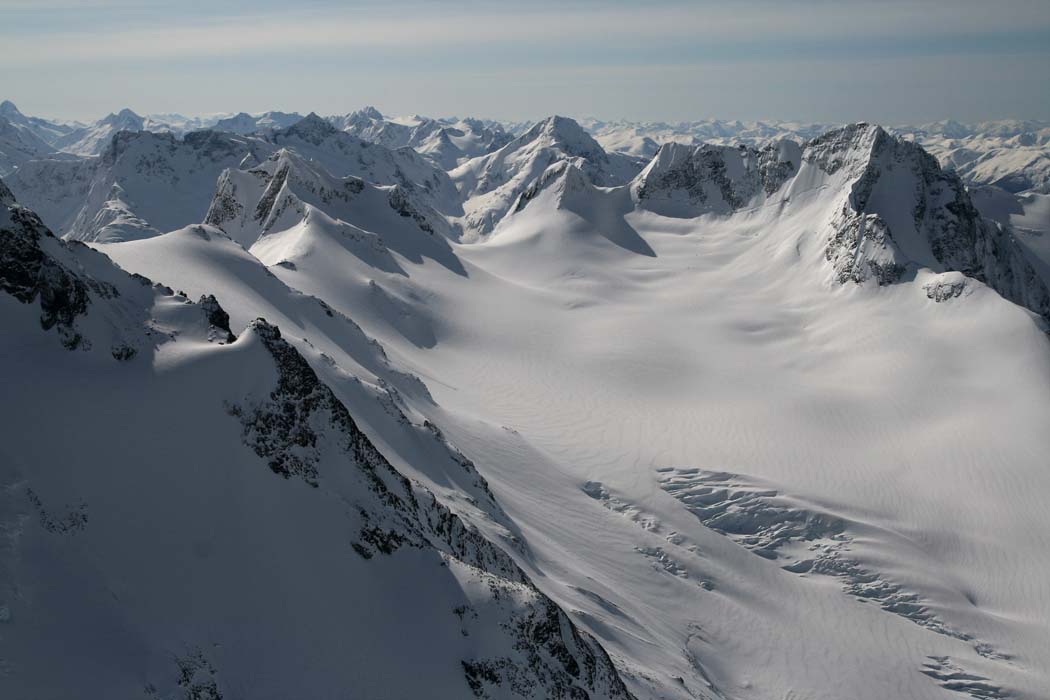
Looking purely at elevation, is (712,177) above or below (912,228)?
below

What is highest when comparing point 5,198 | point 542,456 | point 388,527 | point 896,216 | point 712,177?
point 5,198

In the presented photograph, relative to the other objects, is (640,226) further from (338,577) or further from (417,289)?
(338,577)

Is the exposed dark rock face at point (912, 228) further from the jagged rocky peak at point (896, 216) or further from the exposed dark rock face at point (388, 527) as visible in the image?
the exposed dark rock face at point (388, 527)

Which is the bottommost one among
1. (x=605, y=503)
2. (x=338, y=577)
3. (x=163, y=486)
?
(x=605, y=503)

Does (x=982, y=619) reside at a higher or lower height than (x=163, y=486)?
lower

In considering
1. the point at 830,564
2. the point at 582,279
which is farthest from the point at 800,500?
the point at 582,279

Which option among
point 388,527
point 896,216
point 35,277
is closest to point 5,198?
point 35,277

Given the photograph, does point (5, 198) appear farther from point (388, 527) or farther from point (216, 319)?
point (388, 527)
